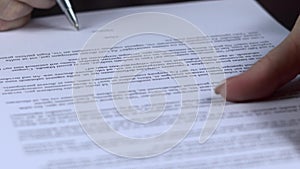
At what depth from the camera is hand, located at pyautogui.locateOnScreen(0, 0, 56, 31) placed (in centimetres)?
56

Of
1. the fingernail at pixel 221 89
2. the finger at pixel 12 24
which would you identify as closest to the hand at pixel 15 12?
the finger at pixel 12 24

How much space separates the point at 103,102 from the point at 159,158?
80 mm

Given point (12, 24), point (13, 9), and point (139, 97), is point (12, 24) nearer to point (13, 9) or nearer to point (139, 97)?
point (13, 9)

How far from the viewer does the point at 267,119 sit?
0.41 m

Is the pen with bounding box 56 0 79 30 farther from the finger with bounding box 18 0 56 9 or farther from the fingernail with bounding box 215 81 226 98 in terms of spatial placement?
the fingernail with bounding box 215 81 226 98

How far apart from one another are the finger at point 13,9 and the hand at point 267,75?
0.82 ft

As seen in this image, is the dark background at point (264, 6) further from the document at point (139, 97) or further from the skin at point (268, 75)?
the skin at point (268, 75)

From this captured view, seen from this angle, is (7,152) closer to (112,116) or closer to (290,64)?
(112,116)

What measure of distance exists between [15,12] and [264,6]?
1.00 feet

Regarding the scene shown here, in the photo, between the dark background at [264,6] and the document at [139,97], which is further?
the dark background at [264,6]

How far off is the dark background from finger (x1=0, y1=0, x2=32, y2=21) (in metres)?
0.05

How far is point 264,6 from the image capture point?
66 centimetres

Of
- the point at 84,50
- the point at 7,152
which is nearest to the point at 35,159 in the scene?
the point at 7,152

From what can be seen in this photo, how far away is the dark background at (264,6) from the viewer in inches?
24.9
